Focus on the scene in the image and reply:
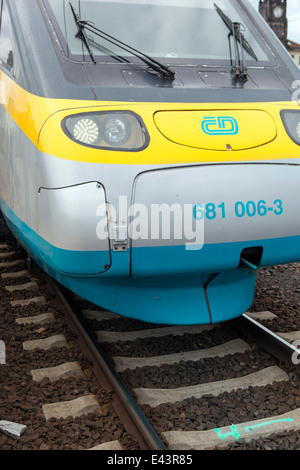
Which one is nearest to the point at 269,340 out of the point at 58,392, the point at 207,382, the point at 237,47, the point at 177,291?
the point at 207,382

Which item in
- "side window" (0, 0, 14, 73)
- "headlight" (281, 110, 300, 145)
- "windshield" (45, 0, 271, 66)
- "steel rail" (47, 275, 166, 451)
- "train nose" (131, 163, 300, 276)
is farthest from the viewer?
"side window" (0, 0, 14, 73)

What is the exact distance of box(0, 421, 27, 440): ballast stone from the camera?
2.34 metres

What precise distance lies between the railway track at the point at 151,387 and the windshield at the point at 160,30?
164 centimetres

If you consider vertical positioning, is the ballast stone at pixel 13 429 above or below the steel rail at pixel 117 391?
below

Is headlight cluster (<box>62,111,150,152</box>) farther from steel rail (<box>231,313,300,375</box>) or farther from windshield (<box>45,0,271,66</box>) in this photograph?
steel rail (<box>231,313,300,375</box>)

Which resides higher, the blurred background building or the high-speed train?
the blurred background building

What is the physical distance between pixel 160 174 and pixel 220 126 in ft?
1.33

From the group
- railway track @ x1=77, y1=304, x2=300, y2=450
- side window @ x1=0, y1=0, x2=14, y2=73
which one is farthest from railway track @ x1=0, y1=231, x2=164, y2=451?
side window @ x1=0, y1=0, x2=14, y2=73

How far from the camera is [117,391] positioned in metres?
2.59

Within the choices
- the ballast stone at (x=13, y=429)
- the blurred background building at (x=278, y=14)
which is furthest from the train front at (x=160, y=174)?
the blurred background building at (x=278, y=14)

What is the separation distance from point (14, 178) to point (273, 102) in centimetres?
148

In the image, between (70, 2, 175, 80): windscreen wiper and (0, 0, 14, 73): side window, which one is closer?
(70, 2, 175, 80): windscreen wiper

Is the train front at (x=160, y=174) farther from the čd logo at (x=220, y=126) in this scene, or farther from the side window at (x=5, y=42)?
the side window at (x=5, y=42)

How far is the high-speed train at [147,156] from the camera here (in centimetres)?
233
